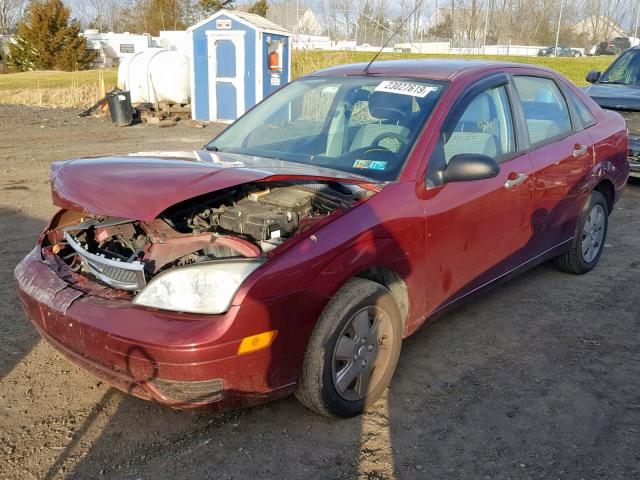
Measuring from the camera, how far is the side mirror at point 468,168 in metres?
3.47

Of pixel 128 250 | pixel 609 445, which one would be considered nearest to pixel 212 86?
pixel 128 250

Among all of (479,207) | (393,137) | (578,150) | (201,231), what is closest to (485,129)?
(479,207)

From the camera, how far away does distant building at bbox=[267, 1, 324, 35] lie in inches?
906

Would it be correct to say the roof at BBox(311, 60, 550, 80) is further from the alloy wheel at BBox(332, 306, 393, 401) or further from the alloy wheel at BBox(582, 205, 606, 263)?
the alloy wheel at BBox(332, 306, 393, 401)

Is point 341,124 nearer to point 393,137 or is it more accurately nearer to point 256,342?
point 393,137

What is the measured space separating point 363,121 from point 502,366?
1.78 metres

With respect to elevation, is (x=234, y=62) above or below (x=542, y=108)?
above

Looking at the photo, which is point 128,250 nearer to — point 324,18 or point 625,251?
point 625,251

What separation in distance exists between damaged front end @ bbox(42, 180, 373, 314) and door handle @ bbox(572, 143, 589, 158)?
7.48 feet

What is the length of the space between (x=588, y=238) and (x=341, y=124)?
8.32 feet

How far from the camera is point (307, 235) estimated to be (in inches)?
115

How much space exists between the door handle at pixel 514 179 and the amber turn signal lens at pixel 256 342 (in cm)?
201

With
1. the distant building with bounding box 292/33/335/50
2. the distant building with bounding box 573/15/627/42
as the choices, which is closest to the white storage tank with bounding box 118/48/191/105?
the distant building with bounding box 292/33/335/50

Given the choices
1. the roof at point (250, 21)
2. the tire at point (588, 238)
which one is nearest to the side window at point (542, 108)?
the tire at point (588, 238)
